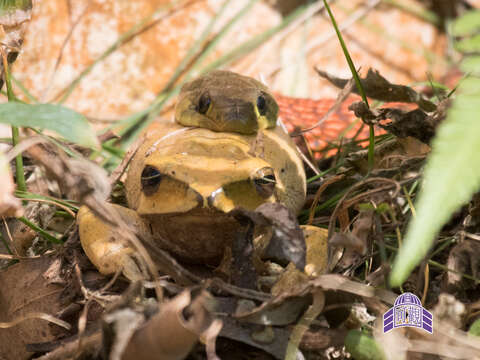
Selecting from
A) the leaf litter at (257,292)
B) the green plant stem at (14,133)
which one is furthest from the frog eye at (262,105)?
the green plant stem at (14,133)

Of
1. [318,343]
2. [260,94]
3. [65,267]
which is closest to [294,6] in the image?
[260,94]

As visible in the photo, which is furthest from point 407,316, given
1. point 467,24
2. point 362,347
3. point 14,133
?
point 14,133

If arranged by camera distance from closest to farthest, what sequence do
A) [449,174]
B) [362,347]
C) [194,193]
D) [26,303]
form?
[449,174], [362,347], [194,193], [26,303]

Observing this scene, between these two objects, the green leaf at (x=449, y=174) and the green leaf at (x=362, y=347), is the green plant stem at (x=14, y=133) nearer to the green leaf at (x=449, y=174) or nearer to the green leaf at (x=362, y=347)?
the green leaf at (x=362, y=347)

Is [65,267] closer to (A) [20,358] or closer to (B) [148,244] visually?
(A) [20,358]

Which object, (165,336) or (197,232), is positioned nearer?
(165,336)

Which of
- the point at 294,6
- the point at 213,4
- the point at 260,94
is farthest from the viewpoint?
the point at 294,6

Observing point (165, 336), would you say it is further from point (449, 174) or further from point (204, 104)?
point (204, 104)
